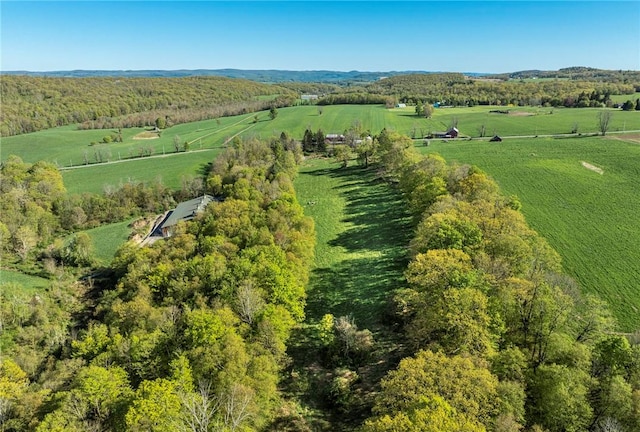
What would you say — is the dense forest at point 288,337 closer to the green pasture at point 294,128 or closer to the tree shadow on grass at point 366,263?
the tree shadow on grass at point 366,263

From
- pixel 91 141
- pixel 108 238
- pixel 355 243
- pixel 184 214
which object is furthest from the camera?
pixel 91 141

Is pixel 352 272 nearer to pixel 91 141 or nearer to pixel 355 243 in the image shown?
pixel 355 243

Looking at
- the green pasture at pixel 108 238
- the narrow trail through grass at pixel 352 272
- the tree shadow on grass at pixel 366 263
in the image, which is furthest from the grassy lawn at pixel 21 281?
the tree shadow on grass at pixel 366 263

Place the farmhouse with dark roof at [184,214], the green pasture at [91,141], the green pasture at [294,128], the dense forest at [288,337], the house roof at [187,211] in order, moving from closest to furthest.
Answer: the dense forest at [288,337], the farmhouse with dark roof at [184,214], the house roof at [187,211], the green pasture at [91,141], the green pasture at [294,128]

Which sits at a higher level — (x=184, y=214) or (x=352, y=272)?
(x=184, y=214)

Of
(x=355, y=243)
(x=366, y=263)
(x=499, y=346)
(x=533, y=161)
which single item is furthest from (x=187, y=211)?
(x=533, y=161)

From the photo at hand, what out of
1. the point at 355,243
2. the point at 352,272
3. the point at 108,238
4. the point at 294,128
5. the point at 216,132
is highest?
the point at 294,128

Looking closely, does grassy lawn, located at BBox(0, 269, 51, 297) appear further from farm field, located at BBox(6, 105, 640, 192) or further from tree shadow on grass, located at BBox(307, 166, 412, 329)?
farm field, located at BBox(6, 105, 640, 192)
